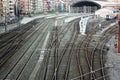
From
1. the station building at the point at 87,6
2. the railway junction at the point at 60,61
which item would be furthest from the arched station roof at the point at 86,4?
the railway junction at the point at 60,61

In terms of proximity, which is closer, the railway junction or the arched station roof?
the railway junction

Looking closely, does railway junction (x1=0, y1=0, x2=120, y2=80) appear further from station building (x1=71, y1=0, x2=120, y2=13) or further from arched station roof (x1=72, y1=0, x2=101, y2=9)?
station building (x1=71, y1=0, x2=120, y2=13)

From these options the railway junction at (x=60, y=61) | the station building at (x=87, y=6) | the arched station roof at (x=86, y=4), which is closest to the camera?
the railway junction at (x=60, y=61)

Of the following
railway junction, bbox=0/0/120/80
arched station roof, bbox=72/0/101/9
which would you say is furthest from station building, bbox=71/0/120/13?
railway junction, bbox=0/0/120/80

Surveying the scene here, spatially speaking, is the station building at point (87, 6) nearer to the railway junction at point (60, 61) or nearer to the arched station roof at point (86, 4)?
the arched station roof at point (86, 4)

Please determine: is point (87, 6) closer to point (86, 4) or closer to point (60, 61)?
point (86, 4)

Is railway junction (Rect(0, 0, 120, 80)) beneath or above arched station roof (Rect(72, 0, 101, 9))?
beneath

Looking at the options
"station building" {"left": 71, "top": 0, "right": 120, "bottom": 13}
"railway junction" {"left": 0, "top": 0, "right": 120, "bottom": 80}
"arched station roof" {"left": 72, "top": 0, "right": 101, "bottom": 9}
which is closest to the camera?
"railway junction" {"left": 0, "top": 0, "right": 120, "bottom": 80}

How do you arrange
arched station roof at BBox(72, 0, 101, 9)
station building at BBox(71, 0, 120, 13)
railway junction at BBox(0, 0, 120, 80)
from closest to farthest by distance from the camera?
1. railway junction at BBox(0, 0, 120, 80)
2. arched station roof at BBox(72, 0, 101, 9)
3. station building at BBox(71, 0, 120, 13)

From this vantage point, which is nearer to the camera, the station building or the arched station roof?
the arched station roof

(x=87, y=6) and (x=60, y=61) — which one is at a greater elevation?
(x=87, y=6)

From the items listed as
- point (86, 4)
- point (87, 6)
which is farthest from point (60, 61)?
point (87, 6)

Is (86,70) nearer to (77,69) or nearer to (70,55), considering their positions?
(77,69)

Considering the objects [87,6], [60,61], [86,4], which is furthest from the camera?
[87,6]
